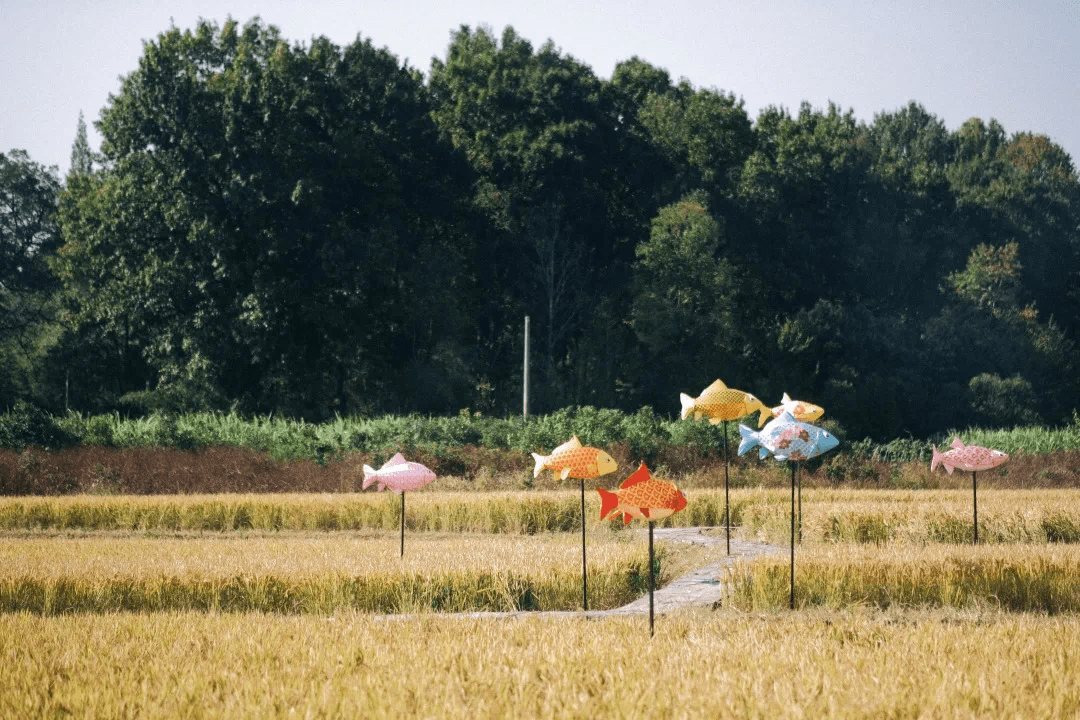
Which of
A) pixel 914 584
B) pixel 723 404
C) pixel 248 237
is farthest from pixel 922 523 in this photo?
pixel 248 237

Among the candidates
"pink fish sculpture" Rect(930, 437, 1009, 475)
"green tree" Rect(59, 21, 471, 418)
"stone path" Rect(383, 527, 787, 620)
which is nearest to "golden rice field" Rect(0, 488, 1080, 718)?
"stone path" Rect(383, 527, 787, 620)

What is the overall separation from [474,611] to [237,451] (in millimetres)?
18755

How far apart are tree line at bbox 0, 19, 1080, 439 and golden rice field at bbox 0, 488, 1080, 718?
67.4 ft

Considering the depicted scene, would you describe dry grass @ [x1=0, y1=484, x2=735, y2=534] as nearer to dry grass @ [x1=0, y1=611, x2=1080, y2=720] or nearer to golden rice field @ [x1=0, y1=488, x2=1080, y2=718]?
golden rice field @ [x1=0, y1=488, x2=1080, y2=718]

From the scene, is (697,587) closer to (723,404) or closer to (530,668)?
(723,404)

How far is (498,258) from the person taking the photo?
52.5m

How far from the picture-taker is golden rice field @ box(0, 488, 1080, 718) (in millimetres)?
7316

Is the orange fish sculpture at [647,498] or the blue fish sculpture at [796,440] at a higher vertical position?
the blue fish sculpture at [796,440]

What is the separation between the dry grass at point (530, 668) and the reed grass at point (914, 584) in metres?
1.98

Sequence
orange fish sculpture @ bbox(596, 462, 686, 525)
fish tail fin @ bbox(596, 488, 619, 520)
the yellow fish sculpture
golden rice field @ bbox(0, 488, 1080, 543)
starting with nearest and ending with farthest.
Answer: orange fish sculpture @ bbox(596, 462, 686, 525)
fish tail fin @ bbox(596, 488, 619, 520)
the yellow fish sculpture
golden rice field @ bbox(0, 488, 1080, 543)

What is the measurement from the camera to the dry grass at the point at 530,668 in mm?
7070

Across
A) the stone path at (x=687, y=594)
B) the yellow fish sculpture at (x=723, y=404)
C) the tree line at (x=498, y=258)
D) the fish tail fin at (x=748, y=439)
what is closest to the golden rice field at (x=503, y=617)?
the stone path at (x=687, y=594)

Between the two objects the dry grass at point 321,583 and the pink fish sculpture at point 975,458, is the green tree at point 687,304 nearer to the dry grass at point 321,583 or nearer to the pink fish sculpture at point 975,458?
the pink fish sculpture at point 975,458

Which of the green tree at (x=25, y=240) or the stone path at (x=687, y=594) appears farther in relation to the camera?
the green tree at (x=25, y=240)
